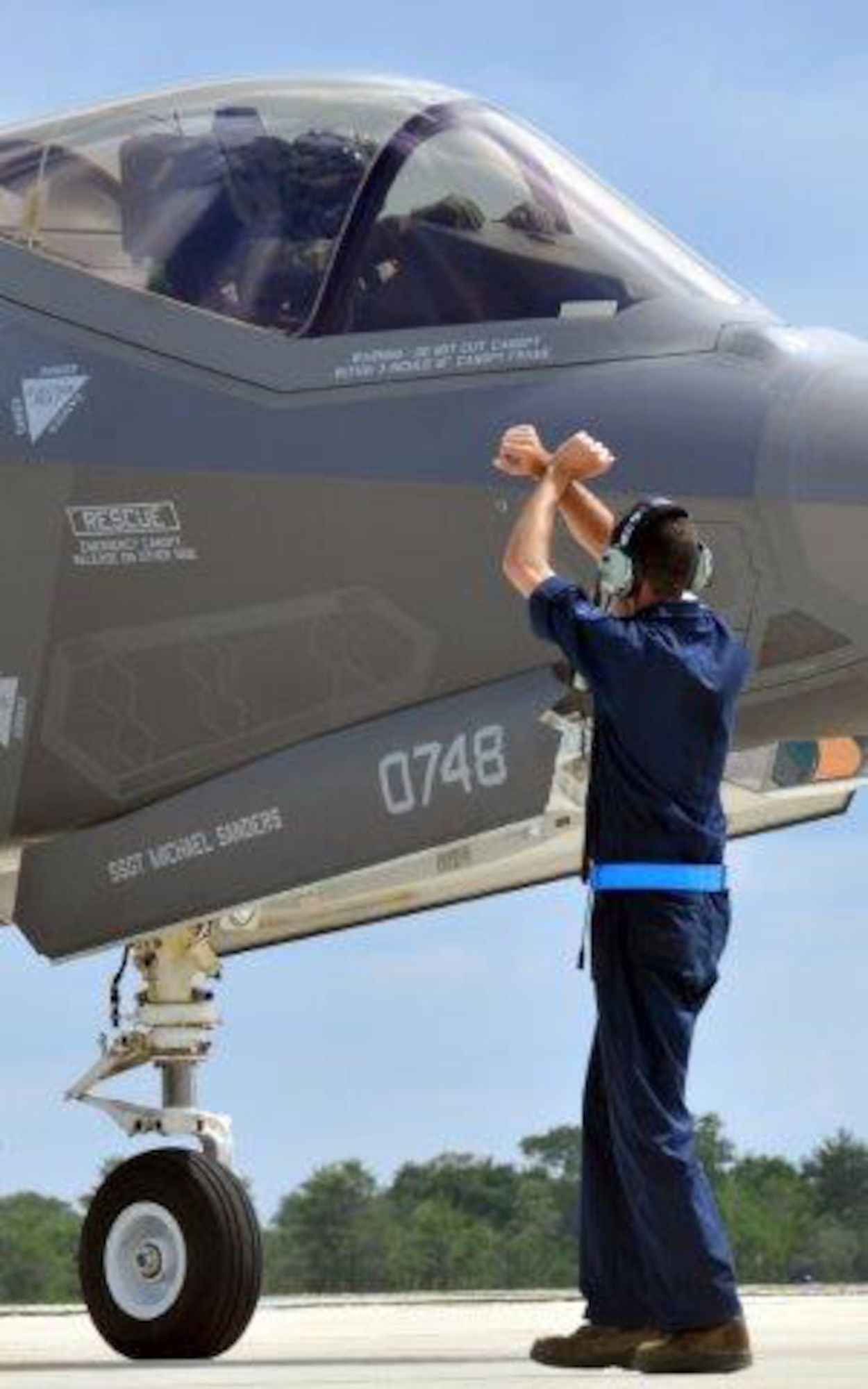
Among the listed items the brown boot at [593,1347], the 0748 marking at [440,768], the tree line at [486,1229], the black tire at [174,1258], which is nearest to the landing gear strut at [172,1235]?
the black tire at [174,1258]

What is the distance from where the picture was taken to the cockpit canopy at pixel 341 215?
1373 cm

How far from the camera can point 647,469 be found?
42.5ft

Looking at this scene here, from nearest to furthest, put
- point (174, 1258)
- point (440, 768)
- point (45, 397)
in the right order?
point (440, 768), point (45, 397), point (174, 1258)

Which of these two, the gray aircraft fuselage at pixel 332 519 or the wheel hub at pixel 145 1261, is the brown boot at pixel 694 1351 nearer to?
the gray aircraft fuselage at pixel 332 519

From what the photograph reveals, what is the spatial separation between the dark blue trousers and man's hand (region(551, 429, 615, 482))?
116 cm

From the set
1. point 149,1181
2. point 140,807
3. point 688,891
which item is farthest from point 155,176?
point 688,891

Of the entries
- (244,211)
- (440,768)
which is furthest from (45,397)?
(440,768)

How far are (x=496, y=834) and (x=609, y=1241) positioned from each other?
1.96 meters

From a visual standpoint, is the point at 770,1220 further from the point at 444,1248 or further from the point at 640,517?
the point at 640,517

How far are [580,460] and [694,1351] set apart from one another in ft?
7.72

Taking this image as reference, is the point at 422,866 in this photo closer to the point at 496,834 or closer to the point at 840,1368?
the point at 496,834

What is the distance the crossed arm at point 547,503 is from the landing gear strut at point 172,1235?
9.44ft

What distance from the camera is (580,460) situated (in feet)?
37.2

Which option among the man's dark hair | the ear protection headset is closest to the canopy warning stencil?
the ear protection headset
